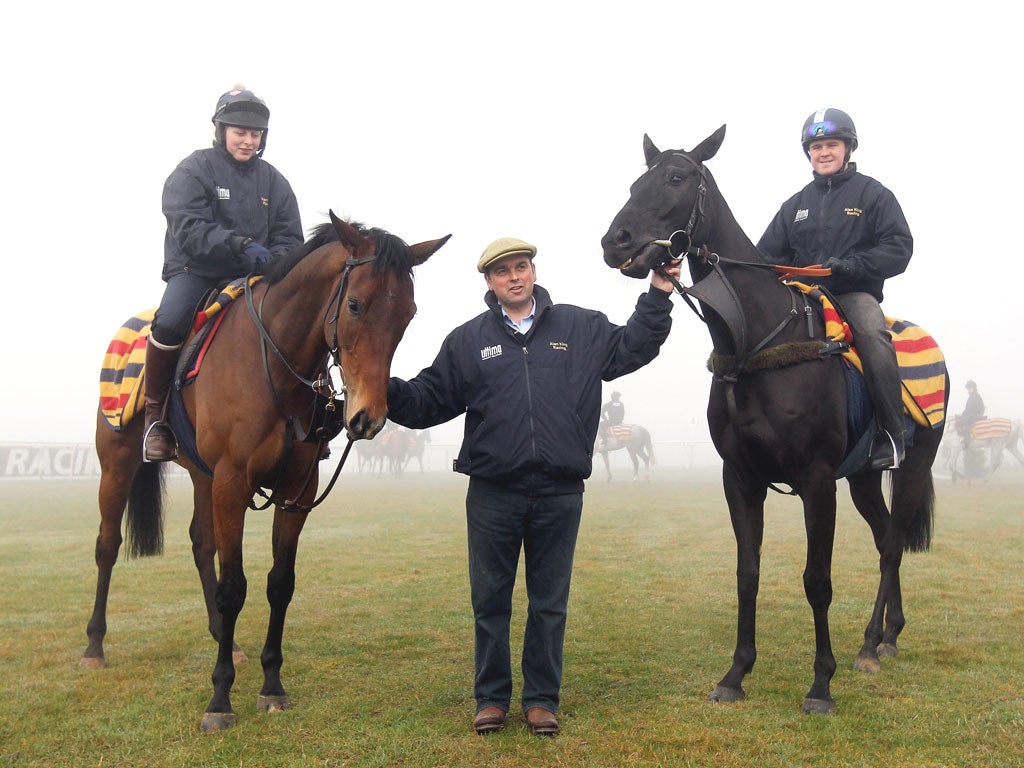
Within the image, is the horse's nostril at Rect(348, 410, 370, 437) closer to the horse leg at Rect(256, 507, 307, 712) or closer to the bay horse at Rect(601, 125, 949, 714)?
the horse leg at Rect(256, 507, 307, 712)

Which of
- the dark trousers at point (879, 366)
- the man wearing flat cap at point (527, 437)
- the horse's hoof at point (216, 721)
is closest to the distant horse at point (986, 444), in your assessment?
the dark trousers at point (879, 366)

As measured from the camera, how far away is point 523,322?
4.86 metres

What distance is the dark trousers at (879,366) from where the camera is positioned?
5.45m

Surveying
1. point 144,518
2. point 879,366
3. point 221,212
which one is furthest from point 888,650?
point 144,518

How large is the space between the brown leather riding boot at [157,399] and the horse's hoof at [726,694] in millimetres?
3997

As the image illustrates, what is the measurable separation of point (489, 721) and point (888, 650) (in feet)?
10.9

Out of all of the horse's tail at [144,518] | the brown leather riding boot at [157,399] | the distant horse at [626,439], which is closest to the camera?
the brown leather riding boot at [157,399]

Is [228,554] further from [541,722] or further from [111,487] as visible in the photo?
[111,487]

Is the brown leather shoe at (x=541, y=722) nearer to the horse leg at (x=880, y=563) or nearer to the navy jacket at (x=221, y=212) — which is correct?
the horse leg at (x=880, y=563)

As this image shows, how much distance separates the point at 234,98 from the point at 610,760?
16.1ft

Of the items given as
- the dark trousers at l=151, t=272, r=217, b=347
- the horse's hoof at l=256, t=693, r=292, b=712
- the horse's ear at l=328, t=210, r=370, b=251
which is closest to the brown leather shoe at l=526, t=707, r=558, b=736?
the horse's hoof at l=256, t=693, r=292, b=712

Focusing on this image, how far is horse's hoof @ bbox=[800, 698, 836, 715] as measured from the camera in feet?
15.3

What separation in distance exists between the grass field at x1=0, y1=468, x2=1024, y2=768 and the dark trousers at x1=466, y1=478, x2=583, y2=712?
26cm

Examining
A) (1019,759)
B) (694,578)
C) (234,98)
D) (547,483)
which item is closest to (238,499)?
(547,483)
